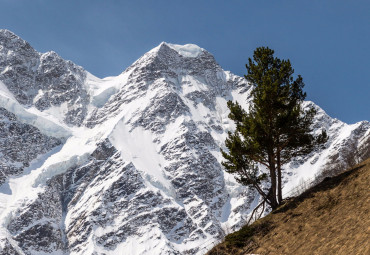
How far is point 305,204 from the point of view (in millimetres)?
24188

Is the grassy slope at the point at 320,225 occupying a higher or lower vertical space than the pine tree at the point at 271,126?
lower

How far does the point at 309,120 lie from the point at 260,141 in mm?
3928

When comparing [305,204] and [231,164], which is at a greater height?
[231,164]

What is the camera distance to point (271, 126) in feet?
93.2

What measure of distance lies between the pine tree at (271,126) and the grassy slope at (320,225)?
12.0 feet

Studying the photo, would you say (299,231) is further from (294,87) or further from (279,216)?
(294,87)

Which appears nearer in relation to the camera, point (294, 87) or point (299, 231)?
point (299, 231)

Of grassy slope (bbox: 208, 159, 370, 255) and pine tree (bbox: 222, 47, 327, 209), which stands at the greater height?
pine tree (bbox: 222, 47, 327, 209)

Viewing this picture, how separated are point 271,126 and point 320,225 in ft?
29.8

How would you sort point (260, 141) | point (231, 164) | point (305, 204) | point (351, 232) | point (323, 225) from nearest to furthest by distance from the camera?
1. point (351, 232)
2. point (323, 225)
3. point (305, 204)
4. point (260, 141)
5. point (231, 164)

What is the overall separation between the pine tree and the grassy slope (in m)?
3.67

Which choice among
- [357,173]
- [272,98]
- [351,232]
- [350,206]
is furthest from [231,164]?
[351,232]

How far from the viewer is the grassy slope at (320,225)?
18.1 metres

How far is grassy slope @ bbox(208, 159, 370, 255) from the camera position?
1808 centimetres
